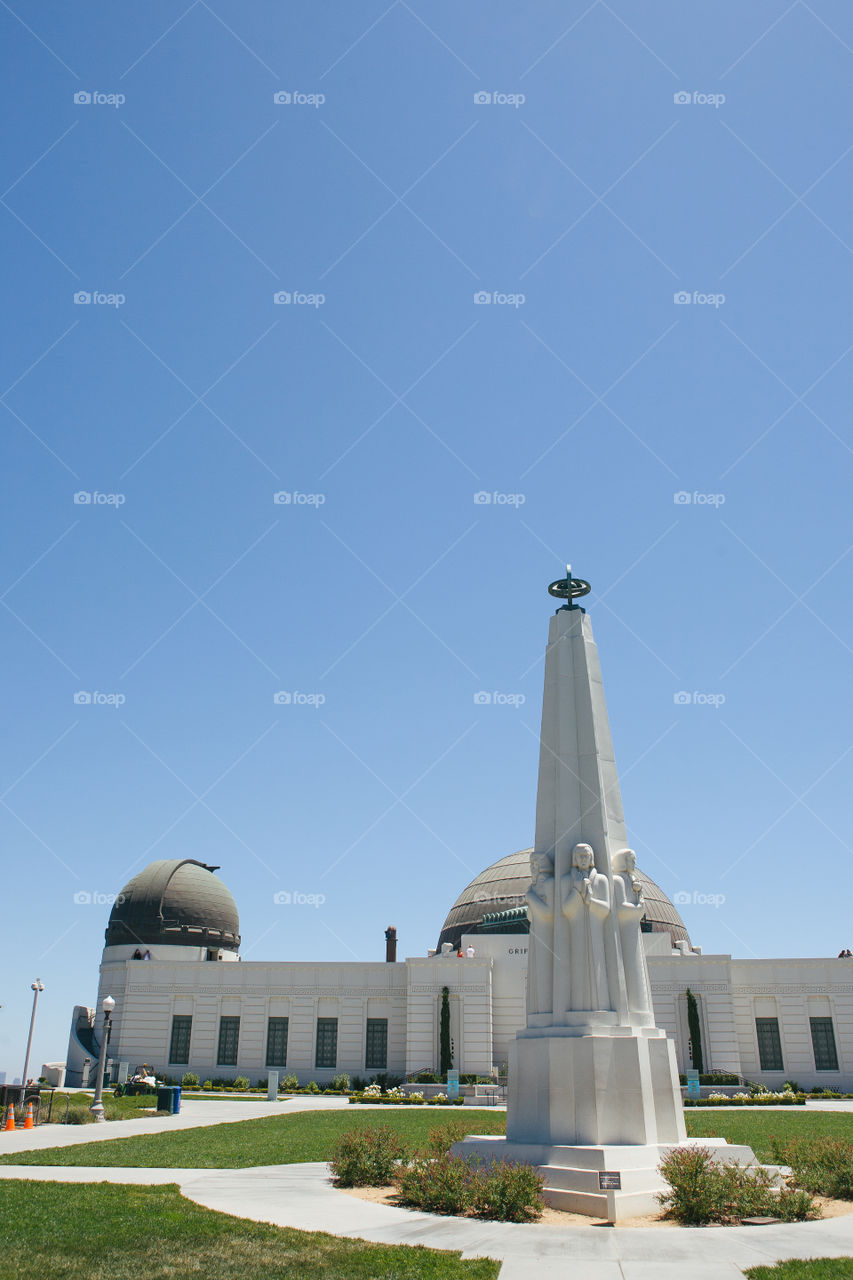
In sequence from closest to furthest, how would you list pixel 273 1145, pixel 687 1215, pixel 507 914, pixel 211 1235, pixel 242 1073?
pixel 211 1235 < pixel 687 1215 < pixel 273 1145 < pixel 242 1073 < pixel 507 914

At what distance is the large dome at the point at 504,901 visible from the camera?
4966cm

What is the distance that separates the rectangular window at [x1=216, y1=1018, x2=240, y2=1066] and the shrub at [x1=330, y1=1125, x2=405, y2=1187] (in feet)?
102

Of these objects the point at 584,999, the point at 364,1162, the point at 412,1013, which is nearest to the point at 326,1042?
the point at 412,1013

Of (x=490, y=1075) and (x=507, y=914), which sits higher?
(x=507, y=914)

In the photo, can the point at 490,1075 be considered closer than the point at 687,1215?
No

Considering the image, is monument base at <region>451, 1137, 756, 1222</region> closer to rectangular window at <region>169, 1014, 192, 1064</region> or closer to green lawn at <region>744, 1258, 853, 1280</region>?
green lawn at <region>744, 1258, 853, 1280</region>

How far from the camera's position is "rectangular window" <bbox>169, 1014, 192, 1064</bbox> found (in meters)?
41.8

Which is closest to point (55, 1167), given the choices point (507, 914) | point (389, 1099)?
point (389, 1099)

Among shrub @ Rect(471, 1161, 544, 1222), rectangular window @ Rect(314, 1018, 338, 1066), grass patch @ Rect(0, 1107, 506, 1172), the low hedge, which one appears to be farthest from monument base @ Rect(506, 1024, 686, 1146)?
rectangular window @ Rect(314, 1018, 338, 1066)

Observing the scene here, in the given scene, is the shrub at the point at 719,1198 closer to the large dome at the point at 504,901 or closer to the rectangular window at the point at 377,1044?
the rectangular window at the point at 377,1044

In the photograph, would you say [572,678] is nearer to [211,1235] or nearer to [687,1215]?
[687,1215]

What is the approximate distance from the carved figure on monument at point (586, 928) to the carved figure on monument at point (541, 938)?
347mm

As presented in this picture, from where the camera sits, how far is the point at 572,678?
16.0 m

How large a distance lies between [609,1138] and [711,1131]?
980 centimetres
